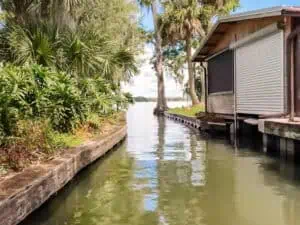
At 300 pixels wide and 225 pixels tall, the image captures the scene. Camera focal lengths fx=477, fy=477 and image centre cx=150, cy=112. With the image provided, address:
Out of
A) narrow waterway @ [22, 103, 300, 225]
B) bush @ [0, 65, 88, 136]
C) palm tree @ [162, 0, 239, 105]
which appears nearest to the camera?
narrow waterway @ [22, 103, 300, 225]

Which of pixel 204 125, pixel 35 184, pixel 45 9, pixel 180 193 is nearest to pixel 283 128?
pixel 180 193

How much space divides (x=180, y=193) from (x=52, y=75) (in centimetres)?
513

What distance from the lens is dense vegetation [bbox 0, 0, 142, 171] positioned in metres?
8.92

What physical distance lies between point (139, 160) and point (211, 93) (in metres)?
11.2

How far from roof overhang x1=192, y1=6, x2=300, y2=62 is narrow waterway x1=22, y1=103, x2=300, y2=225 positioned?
12.6ft

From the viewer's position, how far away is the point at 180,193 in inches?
313

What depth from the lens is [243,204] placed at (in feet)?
23.6

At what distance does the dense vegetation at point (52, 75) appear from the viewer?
8.92 metres

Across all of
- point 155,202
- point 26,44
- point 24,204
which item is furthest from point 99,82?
point 24,204

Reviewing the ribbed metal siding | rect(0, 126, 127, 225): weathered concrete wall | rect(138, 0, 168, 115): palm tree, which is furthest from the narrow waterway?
rect(138, 0, 168, 115): palm tree

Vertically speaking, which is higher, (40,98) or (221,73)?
(221,73)

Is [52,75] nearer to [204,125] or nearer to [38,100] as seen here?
[38,100]

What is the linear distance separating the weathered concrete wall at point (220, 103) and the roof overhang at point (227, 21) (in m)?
2.22

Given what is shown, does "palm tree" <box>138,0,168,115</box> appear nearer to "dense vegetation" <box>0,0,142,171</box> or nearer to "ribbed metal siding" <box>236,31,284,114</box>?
"dense vegetation" <box>0,0,142,171</box>
